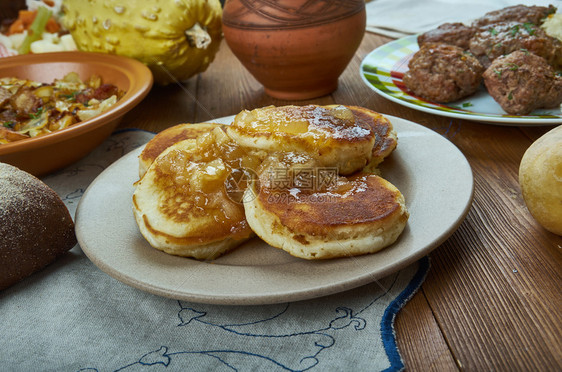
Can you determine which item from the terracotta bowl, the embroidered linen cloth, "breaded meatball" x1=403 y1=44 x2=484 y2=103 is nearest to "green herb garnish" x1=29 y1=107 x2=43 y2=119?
the terracotta bowl

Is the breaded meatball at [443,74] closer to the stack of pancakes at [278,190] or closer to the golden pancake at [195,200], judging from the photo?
the stack of pancakes at [278,190]

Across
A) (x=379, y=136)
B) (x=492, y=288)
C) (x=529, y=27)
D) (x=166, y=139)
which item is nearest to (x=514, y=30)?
(x=529, y=27)

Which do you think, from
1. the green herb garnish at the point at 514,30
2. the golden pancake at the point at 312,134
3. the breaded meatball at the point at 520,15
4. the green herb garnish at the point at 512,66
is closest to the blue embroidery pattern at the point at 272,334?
the golden pancake at the point at 312,134

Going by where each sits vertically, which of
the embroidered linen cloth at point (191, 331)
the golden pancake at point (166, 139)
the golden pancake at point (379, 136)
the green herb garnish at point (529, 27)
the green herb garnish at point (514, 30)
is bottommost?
the embroidered linen cloth at point (191, 331)

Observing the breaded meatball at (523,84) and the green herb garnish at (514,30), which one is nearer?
the breaded meatball at (523,84)

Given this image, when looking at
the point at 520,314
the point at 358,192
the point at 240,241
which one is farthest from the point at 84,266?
the point at 520,314

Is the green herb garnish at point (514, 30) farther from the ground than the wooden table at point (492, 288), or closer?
farther from the ground

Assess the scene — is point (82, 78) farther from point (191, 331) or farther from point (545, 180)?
point (545, 180)
